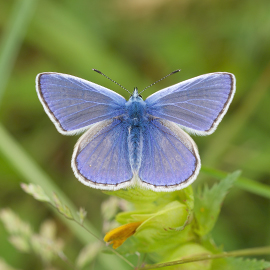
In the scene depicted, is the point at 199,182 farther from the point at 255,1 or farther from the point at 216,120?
the point at 255,1

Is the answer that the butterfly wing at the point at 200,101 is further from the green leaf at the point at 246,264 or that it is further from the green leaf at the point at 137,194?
the green leaf at the point at 246,264

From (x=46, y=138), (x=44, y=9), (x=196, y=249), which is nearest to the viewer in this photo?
(x=196, y=249)

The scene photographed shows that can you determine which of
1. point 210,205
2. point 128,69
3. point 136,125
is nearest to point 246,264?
point 210,205

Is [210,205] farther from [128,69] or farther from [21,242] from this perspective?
[128,69]

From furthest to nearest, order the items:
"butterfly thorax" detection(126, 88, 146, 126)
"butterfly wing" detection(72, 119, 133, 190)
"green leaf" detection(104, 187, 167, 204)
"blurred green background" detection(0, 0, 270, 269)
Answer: "blurred green background" detection(0, 0, 270, 269), "butterfly thorax" detection(126, 88, 146, 126), "butterfly wing" detection(72, 119, 133, 190), "green leaf" detection(104, 187, 167, 204)

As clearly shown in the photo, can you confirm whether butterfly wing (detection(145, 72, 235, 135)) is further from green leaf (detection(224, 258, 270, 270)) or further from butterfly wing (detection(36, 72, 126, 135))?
green leaf (detection(224, 258, 270, 270))

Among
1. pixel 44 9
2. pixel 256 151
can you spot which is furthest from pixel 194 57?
pixel 44 9

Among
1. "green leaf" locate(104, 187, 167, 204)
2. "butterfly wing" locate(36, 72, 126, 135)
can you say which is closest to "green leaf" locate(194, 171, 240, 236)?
"green leaf" locate(104, 187, 167, 204)

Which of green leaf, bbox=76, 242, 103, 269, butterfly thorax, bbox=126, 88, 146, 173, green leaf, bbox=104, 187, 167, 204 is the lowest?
green leaf, bbox=76, 242, 103, 269
